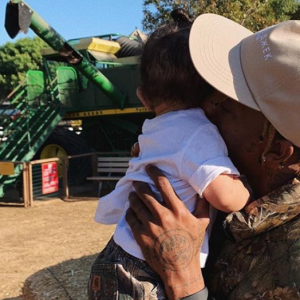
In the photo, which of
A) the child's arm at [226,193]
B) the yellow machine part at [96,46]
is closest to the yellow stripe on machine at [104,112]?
the yellow machine part at [96,46]

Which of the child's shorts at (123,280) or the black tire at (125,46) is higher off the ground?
the child's shorts at (123,280)

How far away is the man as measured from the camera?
1281 mm

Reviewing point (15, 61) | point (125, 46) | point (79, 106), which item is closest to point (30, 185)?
point (79, 106)

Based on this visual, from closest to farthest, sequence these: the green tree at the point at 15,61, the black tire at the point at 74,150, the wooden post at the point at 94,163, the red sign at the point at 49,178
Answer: the red sign at the point at 49,178
the wooden post at the point at 94,163
the black tire at the point at 74,150
the green tree at the point at 15,61

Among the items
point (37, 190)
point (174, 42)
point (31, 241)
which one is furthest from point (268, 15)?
point (174, 42)

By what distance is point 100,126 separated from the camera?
11.3 meters

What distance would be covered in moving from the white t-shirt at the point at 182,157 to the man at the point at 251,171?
2.0 inches

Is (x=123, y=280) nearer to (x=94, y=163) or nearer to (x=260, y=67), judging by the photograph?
(x=260, y=67)

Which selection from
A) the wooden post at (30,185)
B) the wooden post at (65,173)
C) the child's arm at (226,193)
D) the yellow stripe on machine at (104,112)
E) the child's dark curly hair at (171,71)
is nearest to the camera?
the child's arm at (226,193)

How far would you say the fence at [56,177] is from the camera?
9.09 m

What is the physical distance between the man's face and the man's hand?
0.60 ft

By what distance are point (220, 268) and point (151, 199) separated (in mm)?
310

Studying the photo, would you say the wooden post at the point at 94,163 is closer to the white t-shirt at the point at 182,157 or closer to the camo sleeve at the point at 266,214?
the white t-shirt at the point at 182,157

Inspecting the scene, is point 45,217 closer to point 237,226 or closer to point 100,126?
point 100,126
